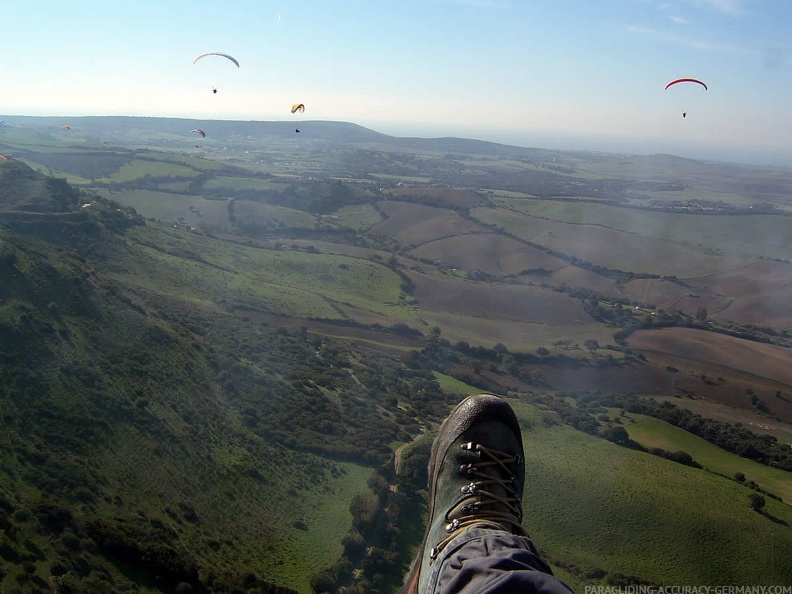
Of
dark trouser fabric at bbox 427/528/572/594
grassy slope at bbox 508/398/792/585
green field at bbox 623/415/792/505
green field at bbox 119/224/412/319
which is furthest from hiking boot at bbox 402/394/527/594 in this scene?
green field at bbox 119/224/412/319

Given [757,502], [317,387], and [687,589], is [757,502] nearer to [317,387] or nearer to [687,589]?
[687,589]

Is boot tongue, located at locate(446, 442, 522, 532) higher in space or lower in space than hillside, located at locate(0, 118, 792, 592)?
higher

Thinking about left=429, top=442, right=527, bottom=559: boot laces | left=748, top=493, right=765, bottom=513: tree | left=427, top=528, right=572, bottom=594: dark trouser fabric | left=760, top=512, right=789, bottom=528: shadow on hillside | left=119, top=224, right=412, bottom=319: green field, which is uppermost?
left=427, top=528, right=572, bottom=594: dark trouser fabric

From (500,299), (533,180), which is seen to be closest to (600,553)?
(500,299)

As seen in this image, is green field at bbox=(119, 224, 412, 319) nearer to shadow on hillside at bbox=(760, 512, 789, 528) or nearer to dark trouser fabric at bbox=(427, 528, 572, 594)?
Answer: shadow on hillside at bbox=(760, 512, 789, 528)

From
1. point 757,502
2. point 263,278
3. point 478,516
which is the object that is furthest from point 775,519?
point 263,278

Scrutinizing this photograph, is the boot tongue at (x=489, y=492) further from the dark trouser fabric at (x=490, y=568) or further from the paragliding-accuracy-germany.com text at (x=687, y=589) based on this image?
the paragliding-accuracy-germany.com text at (x=687, y=589)
